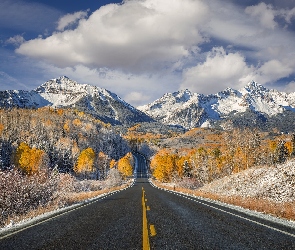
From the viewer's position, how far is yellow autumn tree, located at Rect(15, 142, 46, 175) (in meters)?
90.4

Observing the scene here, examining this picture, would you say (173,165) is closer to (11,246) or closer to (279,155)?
(279,155)

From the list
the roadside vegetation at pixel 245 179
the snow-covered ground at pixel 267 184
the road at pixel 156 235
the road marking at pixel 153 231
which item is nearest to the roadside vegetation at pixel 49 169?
the road at pixel 156 235

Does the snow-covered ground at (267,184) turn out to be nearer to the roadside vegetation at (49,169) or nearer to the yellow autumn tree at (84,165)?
the roadside vegetation at (49,169)

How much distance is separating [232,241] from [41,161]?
9222 centimetres

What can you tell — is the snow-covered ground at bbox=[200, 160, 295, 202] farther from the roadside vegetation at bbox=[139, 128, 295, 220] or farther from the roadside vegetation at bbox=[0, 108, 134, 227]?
the roadside vegetation at bbox=[0, 108, 134, 227]

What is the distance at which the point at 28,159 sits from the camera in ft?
304

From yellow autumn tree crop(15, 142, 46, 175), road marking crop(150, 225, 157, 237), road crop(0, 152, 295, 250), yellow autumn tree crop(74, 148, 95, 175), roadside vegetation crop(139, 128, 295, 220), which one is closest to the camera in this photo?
road crop(0, 152, 295, 250)

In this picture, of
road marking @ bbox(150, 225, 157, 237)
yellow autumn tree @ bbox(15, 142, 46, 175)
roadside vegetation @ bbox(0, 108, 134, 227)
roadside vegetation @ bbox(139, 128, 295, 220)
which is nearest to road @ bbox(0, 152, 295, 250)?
road marking @ bbox(150, 225, 157, 237)

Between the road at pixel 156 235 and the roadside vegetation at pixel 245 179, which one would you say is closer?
the road at pixel 156 235

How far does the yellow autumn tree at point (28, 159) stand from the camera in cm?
9038

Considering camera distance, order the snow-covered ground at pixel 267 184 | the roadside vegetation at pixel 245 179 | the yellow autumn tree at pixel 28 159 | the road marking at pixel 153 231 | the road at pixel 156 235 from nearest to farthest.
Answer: the road at pixel 156 235
the road marking at pixel 153 231
the roadside vegetation at pixel 245 179
the snow-covered ground at pixel 267 184
the yellow autumn tree at pixel 28 159

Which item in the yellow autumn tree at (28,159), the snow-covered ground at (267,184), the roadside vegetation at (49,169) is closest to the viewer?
the roadside vegetation at (49,169)

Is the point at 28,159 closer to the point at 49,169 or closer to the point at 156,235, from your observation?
the point at 49,169

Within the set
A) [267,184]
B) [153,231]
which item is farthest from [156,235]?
→ [267,184]
